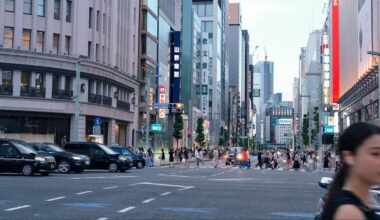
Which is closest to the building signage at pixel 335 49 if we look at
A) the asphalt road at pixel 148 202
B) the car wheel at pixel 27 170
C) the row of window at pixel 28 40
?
the row of window at pixel 28 40

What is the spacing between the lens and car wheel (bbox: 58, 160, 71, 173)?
3209cm

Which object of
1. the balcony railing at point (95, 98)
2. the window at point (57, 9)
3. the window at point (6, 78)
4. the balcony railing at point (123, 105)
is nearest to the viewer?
the window at point (6, 78)

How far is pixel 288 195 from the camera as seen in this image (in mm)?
20281

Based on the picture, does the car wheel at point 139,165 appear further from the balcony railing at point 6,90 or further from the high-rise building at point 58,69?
the balcony railing at point 6,90

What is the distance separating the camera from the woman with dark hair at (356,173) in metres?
2.91

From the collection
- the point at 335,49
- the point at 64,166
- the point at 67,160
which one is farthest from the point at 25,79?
the point at 335,49

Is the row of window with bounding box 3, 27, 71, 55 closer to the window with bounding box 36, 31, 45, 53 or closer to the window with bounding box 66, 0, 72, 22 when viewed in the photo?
Answer: the window with bounding box 36, 31, 45, 53

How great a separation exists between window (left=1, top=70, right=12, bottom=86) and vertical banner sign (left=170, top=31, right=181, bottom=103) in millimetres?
41924

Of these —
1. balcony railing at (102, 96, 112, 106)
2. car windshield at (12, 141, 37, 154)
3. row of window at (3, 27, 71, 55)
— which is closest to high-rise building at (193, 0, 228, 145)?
balcony railing at (102, 96, 112, 106)

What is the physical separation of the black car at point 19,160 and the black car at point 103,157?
7413 mm

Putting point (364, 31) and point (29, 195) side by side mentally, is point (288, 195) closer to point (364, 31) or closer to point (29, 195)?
point (29, 195)

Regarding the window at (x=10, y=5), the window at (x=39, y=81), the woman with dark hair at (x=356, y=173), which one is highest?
the window at (x=10, y=5)

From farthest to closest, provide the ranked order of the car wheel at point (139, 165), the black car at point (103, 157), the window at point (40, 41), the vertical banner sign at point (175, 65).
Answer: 1. the vertical banner sign at point (175, 65)
2. the window at point (40, 41)
3. the car wheel at point (139, 165)
4. the black car at point (103, 157)

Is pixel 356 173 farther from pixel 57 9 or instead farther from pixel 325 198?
pixel 57 9
